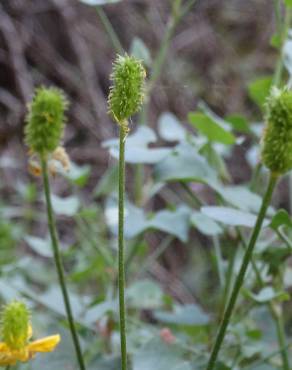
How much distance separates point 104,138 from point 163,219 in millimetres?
1676

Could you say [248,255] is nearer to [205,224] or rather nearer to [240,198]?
[240,198]

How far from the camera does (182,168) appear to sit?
2.89 feet

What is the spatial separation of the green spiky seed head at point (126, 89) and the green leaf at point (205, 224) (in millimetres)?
384

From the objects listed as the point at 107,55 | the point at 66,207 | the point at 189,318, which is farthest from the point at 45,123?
the point at 107,55

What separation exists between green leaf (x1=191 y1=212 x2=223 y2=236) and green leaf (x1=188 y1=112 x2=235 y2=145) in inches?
4.5

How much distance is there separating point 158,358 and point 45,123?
324 millimetres

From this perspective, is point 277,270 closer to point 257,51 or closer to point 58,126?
point 58,126

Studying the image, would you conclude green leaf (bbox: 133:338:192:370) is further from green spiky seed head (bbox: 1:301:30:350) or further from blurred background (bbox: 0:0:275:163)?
blurred background (bbox: 0:0:275:163)

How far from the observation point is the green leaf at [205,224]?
0.97 metres

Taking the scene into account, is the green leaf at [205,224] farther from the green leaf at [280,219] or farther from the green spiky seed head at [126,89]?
the green spiky seed head at [126,89]

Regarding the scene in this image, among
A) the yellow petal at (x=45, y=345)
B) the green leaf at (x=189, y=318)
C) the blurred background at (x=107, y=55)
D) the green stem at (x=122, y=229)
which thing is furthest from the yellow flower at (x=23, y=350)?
the blurred background at (x=107, y=55)

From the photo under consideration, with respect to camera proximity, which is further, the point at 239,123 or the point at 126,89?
the point at 239,123

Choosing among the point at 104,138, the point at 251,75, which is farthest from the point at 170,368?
the point at 251,75

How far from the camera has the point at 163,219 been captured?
96cm
